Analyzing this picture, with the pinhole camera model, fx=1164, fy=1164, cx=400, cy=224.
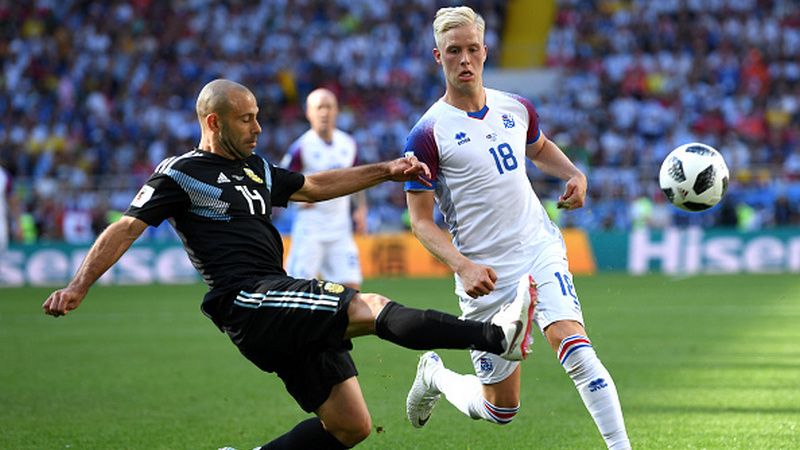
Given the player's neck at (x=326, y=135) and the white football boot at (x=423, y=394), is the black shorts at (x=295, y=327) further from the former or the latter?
the player's neck at (x=326, y=135)

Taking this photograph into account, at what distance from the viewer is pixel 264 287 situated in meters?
5.28

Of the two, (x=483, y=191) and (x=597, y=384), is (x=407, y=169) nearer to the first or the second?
(x=483, y=191)

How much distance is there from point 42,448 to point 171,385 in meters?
2.75

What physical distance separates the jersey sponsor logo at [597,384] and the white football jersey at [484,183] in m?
0.73

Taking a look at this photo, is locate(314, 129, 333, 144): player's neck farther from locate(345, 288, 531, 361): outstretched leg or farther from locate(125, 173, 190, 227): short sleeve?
locate(345, 288, 531, 361): outstretched leg

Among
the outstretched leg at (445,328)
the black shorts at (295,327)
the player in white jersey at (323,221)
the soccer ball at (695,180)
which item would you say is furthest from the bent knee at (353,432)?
the player in white jersey at (323,221)

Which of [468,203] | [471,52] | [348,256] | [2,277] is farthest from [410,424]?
[2,277]

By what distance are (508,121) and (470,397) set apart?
1.64 metres

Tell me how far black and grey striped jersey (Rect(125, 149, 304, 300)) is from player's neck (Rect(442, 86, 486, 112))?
1.23m

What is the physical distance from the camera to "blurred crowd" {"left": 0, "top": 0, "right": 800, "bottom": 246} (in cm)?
2439

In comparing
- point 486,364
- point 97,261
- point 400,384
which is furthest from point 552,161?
point 400,384

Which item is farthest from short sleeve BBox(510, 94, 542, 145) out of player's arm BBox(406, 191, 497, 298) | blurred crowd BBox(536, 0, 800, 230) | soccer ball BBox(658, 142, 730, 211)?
blurred crowd BBox(536, 0, 800, 230)

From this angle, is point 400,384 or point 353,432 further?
point 400,384

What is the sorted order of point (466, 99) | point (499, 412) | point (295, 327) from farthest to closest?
point (499, 412) → point (466, 99) → point (295, 327)
